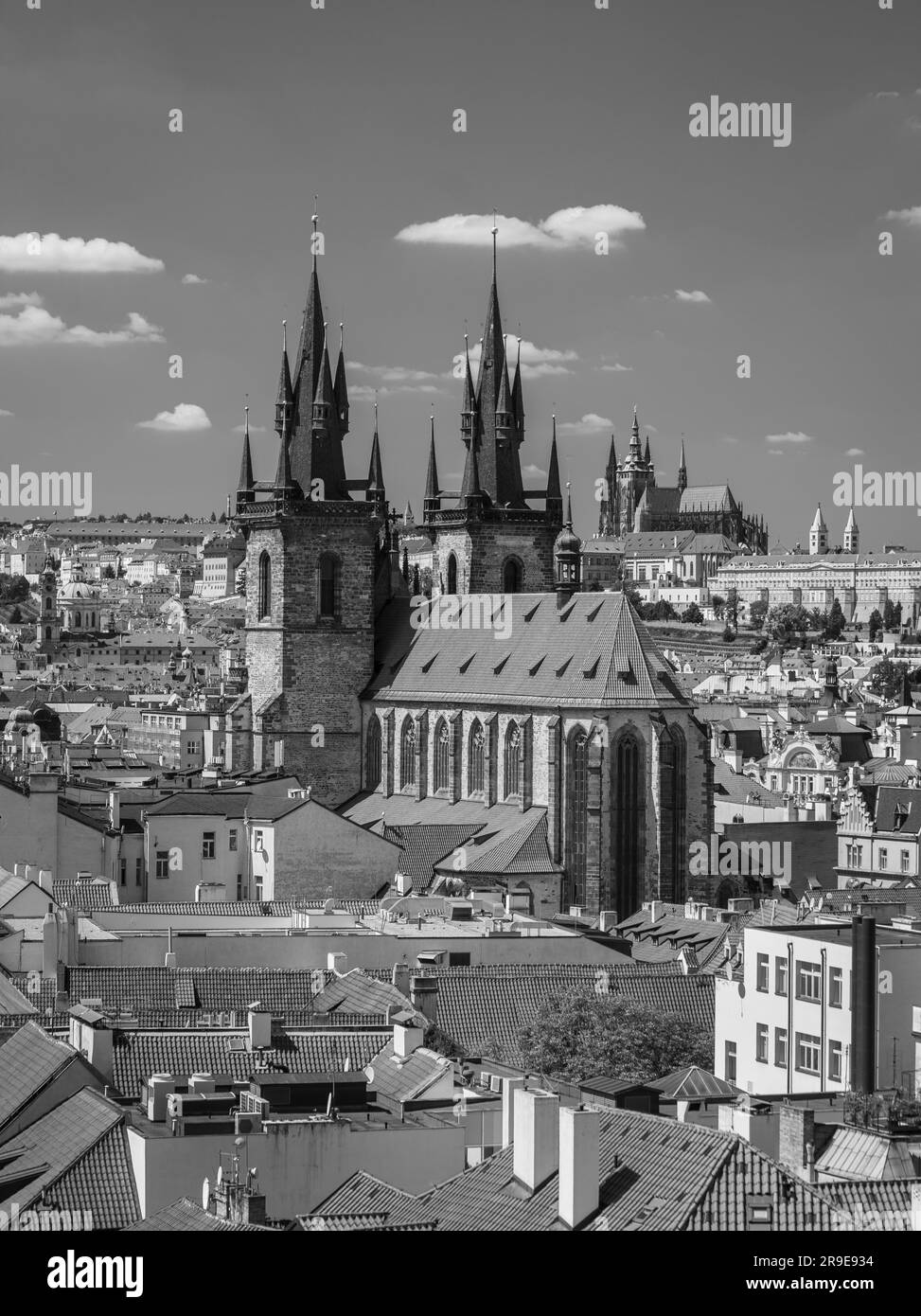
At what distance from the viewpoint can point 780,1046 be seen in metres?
31.8

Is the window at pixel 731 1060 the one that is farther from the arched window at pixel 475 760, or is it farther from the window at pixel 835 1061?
the arched window at pixel 475 760

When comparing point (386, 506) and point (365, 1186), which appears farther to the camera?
point (386, 506)

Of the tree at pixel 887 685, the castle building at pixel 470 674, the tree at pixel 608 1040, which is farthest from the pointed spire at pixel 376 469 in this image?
the tree at pixel 887 685

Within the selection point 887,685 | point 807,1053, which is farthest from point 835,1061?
point 887,685

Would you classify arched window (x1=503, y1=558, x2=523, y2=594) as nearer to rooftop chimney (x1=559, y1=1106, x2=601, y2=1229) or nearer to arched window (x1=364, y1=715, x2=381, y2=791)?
arched window (x1=364, y1=715, x2=381, y2=791)

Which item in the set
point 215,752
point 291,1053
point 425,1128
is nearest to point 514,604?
point 215,752

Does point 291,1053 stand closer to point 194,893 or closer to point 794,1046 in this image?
point 794,1046

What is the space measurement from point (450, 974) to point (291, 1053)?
10.6 metres

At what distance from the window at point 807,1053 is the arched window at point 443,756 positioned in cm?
4444

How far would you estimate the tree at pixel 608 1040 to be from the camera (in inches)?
1244

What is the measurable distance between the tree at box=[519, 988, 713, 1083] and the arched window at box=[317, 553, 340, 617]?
45.7 meters

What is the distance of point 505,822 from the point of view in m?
70.4

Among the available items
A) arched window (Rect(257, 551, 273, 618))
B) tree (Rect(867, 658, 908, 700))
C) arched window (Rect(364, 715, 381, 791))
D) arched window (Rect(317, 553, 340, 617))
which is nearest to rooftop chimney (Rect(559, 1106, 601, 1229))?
arched window (Rect(364, 715, 381, 791))

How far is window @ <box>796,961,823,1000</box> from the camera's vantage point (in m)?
31.2
